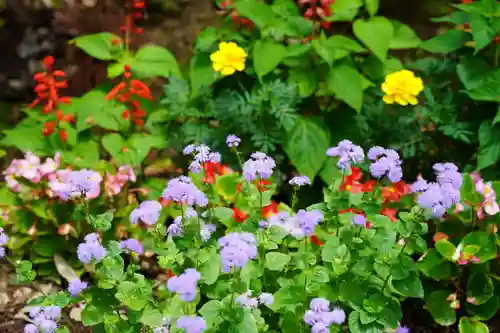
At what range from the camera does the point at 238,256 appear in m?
1.60

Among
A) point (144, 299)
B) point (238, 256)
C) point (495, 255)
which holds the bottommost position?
point (495, 255)

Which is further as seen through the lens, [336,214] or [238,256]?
[336,214]

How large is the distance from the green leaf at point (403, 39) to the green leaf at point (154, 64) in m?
0.94

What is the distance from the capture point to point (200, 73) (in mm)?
2895

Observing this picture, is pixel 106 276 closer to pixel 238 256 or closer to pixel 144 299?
pixel 144 299

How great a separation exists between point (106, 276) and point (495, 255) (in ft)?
4.22

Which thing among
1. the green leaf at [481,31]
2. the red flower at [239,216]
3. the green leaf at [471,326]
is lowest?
the green leaf at [471,326]

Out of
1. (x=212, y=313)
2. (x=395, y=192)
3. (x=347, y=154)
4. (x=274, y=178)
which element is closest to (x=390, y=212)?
(x=395, y=192)

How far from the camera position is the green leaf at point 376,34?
9.29 feet

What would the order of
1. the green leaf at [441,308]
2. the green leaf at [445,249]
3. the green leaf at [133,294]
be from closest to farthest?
the green leaf at [133,294], the green leaf at [445,249], the green leaf at [441,308]

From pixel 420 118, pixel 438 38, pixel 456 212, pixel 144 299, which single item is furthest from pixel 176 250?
pixel 438 38

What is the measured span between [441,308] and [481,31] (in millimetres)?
1053

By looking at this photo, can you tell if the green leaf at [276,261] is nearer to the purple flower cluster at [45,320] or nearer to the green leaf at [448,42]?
the purple flower cluster at [45,320]

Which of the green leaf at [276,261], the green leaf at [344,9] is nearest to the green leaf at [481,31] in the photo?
the green leaf at [344,9]
